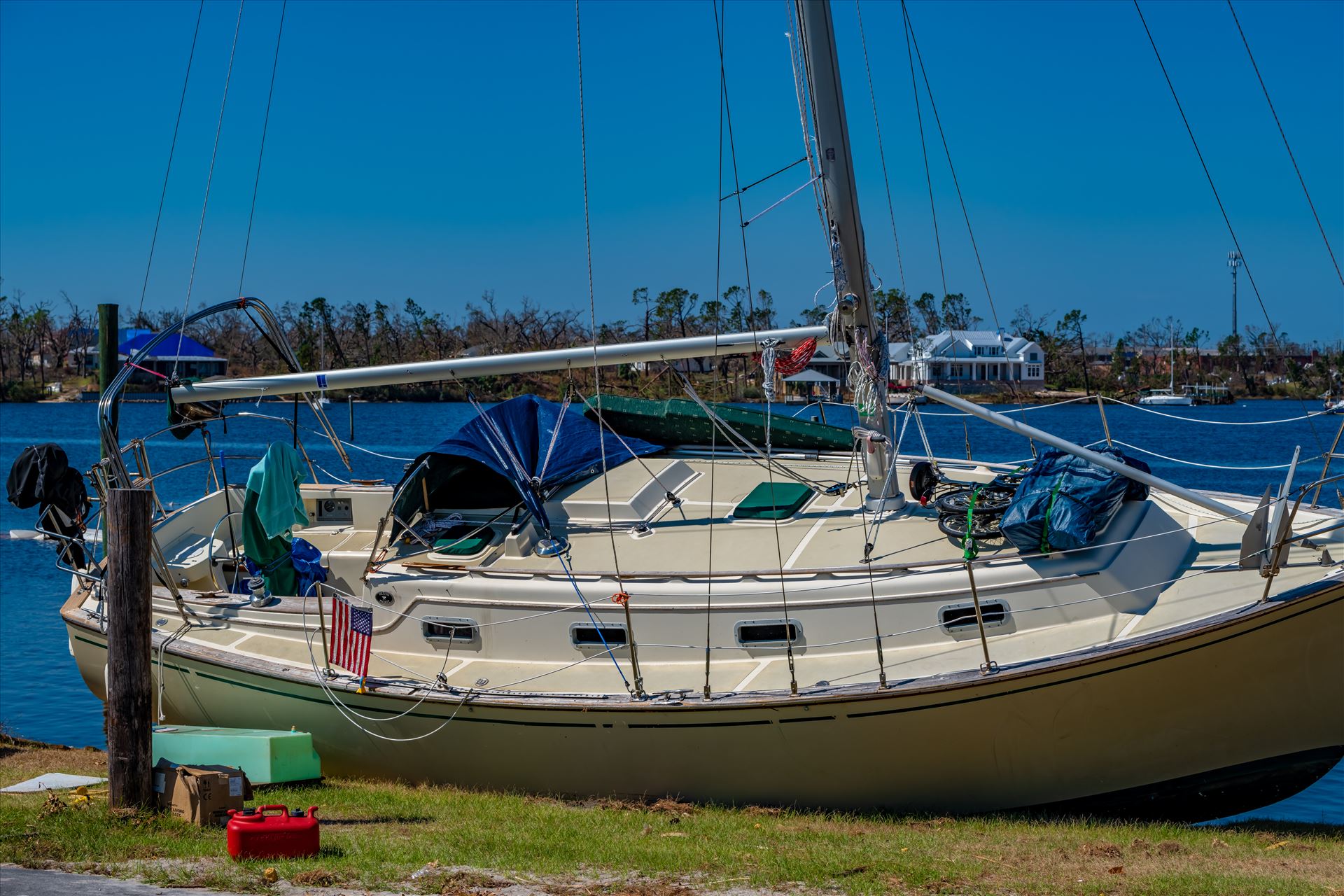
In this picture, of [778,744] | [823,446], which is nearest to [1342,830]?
[778,744]

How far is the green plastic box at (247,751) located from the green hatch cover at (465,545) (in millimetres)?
2234

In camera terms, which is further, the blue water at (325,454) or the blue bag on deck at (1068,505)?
the blue water at (325,454)

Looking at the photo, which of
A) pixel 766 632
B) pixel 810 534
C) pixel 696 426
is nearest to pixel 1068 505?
pixel 810 534

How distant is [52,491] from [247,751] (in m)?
4.58

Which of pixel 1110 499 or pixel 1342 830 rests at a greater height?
pixel 1110 499

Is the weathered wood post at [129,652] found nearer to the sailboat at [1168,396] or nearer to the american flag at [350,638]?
the american flag at [350,638]

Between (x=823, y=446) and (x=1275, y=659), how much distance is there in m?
6.57

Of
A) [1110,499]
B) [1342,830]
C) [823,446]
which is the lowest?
[1342,830]

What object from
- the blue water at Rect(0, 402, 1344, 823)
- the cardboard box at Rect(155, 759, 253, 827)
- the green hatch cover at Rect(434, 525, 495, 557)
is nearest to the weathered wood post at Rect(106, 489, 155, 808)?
the cardboard box at Rect(155, 759, 253, 827)

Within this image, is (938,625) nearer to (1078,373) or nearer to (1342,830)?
(1342,830)

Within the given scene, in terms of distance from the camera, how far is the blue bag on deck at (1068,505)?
10.5 m

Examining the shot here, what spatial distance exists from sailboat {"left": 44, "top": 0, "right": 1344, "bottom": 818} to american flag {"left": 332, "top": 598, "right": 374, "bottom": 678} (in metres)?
0.23

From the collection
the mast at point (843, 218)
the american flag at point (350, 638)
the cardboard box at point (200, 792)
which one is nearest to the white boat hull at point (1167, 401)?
the mast at point (843, 218)

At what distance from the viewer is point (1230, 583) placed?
1024cm
